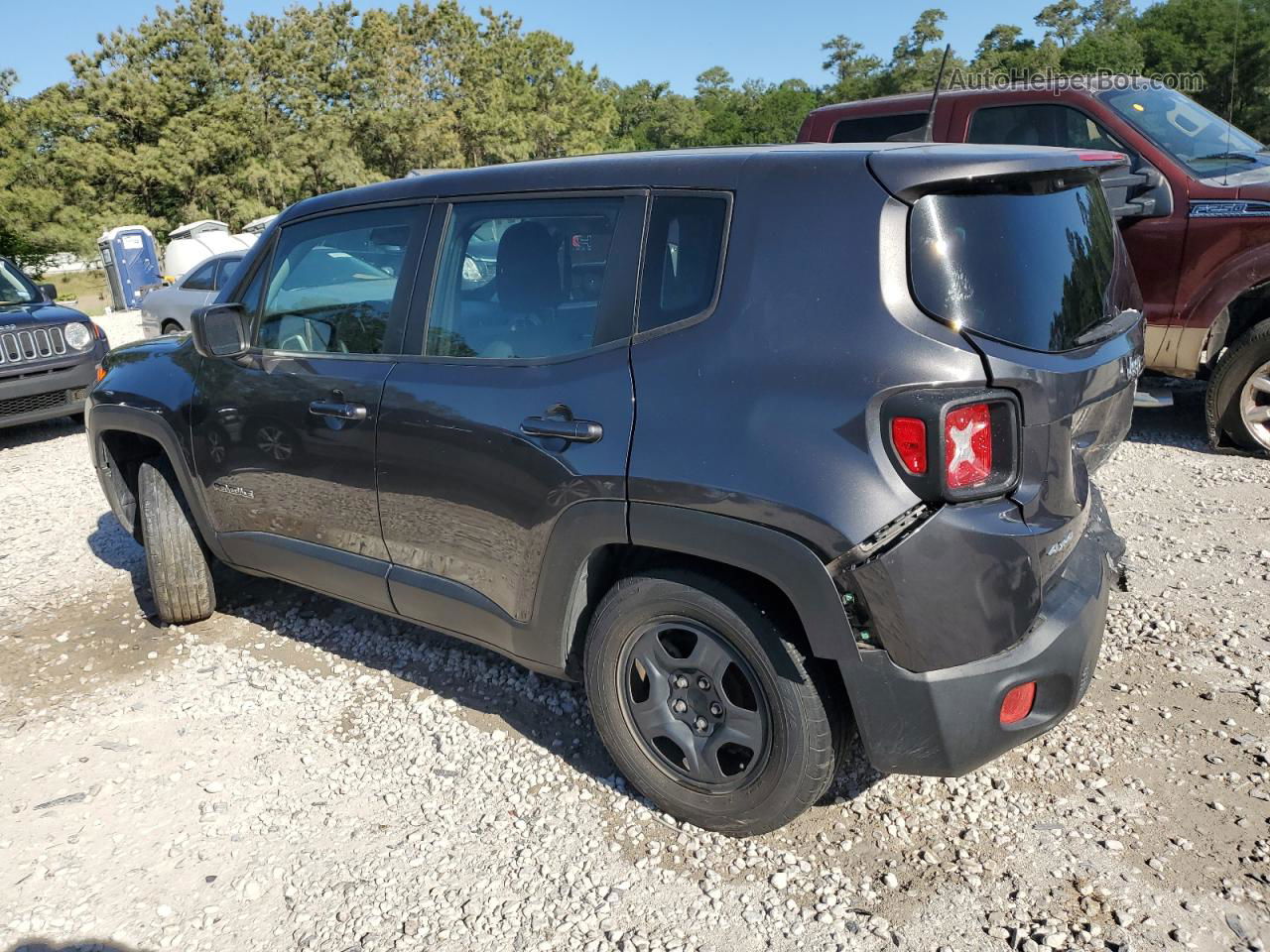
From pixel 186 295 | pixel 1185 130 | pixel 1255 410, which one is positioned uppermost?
pixel 1185 130

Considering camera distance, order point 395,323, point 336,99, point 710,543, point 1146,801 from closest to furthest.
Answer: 1. point 710,543
2. point 1146,801
3. point 395,323
4. point 336,99

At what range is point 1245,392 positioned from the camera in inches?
230

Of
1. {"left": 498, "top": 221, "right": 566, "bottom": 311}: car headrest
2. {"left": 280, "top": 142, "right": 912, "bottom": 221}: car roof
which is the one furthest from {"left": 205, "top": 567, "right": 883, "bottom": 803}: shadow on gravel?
{"left": 280, "top": 142, "right": 912, "bottom": 221}: car roof

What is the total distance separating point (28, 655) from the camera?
426 cm

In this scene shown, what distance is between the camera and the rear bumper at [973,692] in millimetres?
2273

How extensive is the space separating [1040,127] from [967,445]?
16.8ft

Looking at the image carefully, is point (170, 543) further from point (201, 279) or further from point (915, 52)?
point (915, 52)

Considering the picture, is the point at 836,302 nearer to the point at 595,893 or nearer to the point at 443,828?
the point at 595,893

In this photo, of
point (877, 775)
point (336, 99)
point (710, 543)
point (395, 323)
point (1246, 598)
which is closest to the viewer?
point (710, 543)

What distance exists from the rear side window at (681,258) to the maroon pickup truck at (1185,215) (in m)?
3.48

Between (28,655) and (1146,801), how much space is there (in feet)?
14.7

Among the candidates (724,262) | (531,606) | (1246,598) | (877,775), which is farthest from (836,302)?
(1246,598)

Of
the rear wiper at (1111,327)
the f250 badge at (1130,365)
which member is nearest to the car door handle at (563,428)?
the rear wiper at (1111,327)

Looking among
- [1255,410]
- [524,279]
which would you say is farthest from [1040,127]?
[524,279]
